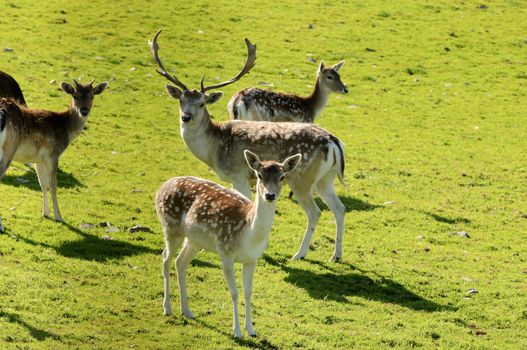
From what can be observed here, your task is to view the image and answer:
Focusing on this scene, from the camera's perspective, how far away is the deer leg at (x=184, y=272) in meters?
10.2

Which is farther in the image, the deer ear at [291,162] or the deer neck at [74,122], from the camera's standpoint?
the deer neck at [74,122]

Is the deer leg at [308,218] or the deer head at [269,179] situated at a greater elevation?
the deer head at [269,179]

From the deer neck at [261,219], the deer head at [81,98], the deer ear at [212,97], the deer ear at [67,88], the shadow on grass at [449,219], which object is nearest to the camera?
the deer neck at [261,219]

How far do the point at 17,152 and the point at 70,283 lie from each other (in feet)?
10.1

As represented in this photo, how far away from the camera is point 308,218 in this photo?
42.8ft

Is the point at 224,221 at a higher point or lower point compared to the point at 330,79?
lower

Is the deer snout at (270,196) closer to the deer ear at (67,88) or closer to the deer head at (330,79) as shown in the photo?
the deer ear at (67,88)

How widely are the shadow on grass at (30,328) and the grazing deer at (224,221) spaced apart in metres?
1.42

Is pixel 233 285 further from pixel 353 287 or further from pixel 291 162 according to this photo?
pixel 353 287

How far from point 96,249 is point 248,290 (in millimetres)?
3300

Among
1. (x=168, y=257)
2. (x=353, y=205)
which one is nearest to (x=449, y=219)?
(x=353, y=205)

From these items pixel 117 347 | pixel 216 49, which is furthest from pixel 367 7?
pixel 117 347

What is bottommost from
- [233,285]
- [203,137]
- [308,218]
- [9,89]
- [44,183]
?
[44,183]

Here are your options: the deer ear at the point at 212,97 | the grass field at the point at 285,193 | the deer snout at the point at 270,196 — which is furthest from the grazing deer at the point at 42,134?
the deer snout at the point at 270,196
